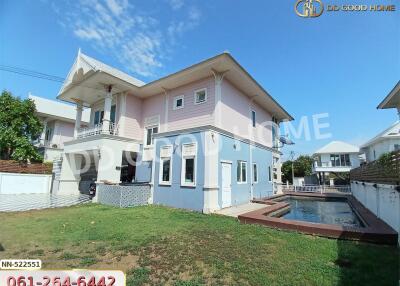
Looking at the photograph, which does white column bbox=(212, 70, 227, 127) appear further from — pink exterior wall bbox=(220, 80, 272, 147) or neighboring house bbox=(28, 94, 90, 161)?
neighboring house bbox=(28, 94, 90, 161)

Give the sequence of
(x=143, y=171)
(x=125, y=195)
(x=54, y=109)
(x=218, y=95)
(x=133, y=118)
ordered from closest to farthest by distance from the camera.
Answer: (x=125, y=195)
(x=218, y=95)
(x=143, y=171)
(x=133, y=118)
(x=54, y=109)

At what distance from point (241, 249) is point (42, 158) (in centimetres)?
2261

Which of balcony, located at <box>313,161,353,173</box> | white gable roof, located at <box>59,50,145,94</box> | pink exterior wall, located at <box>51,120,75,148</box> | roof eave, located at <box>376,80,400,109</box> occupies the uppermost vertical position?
white gable roof, located at <box>59,50,145,94</box>

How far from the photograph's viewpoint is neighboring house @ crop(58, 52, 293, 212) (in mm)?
11016

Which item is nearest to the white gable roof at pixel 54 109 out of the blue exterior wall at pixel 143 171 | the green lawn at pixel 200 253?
the blue exterior wall at pixel 143 171

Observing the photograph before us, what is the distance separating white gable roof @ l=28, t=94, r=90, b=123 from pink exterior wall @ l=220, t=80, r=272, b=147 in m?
19.0

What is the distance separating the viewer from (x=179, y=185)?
1116cm

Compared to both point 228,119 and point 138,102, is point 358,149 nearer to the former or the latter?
point 228,119

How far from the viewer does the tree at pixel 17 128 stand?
1977cm

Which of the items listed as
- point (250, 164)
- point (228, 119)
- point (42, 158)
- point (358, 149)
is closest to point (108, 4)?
point (228, 119)

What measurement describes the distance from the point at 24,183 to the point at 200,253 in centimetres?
1819

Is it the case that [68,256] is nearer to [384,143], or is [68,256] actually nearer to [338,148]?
[384,143]

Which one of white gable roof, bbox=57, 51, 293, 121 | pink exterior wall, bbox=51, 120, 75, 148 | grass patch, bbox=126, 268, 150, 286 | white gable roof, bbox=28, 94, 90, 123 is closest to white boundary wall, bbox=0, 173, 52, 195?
pink exterior wall, bbox=51, 120, 75, 148

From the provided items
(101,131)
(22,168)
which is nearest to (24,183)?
(22,168)
